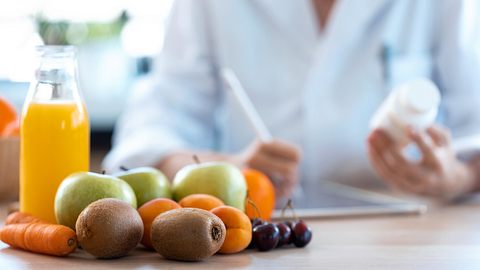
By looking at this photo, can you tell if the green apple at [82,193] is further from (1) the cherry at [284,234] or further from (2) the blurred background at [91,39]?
(2) the blurred background at [91,39]

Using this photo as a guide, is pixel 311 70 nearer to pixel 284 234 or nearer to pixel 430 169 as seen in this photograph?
pixel 430 169

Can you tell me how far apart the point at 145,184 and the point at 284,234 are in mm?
186

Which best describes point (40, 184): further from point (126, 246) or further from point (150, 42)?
point (150, 42)

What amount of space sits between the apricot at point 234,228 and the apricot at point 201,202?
0.04m

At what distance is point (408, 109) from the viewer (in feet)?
4.14

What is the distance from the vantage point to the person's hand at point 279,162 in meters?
1.44

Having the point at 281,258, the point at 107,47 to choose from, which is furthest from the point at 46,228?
the point at 107,47

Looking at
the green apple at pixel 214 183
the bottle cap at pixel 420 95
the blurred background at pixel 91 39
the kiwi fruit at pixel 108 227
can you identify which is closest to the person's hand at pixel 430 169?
the bottle cap at pixel 420 95

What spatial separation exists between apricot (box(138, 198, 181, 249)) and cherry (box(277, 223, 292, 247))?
0.13m

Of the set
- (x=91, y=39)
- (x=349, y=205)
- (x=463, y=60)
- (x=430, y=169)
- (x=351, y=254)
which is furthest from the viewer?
(x=91, y=39)

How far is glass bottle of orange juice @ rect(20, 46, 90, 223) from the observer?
103 centimetres

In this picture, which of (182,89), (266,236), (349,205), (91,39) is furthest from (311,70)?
(91,39)

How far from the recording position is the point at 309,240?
983mm

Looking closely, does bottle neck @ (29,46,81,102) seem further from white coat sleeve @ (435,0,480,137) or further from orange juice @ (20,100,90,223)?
white coat sleeve @ (435,0,480,137)
